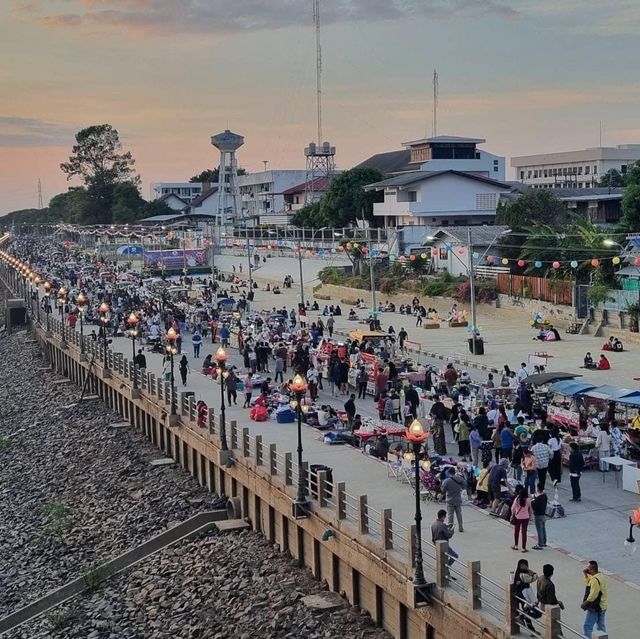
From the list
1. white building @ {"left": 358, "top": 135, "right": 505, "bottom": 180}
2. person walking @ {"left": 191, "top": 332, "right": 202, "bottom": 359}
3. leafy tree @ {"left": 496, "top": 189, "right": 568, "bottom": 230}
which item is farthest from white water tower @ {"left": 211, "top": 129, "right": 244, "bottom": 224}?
person walking @ {"left": 191, "top": 332, "right": 202, "bottom": 359}

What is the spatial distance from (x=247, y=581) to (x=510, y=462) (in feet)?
20.1

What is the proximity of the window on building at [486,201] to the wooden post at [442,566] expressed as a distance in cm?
7395

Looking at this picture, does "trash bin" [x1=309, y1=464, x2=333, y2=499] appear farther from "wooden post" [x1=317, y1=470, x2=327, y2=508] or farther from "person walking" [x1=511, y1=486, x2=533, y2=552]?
"person walking" [x1=511, y1=486, x2=533, y2=552]

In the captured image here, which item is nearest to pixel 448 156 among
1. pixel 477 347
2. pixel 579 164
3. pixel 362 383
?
pixel 579 164

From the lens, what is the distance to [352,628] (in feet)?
59.6

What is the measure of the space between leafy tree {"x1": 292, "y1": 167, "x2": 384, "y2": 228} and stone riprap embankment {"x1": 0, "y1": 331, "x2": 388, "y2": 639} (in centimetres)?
5417

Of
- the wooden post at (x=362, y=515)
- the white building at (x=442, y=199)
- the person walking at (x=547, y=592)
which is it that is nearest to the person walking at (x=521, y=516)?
the wooden post at (x=362, y=515)

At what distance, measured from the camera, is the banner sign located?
3693 inches

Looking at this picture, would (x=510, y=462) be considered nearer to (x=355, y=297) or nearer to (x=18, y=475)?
(x=18, y=475)

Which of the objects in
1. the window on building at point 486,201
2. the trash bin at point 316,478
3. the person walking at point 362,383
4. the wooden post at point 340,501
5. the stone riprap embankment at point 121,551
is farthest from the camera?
the window on building at point 486,201

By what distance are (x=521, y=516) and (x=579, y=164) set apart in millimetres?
137040

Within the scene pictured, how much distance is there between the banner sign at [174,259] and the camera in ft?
308

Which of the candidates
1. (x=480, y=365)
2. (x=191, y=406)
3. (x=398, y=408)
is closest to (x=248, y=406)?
(x=191, y=406)

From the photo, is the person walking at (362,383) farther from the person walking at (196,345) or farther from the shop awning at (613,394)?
the person walking at (196,345)
